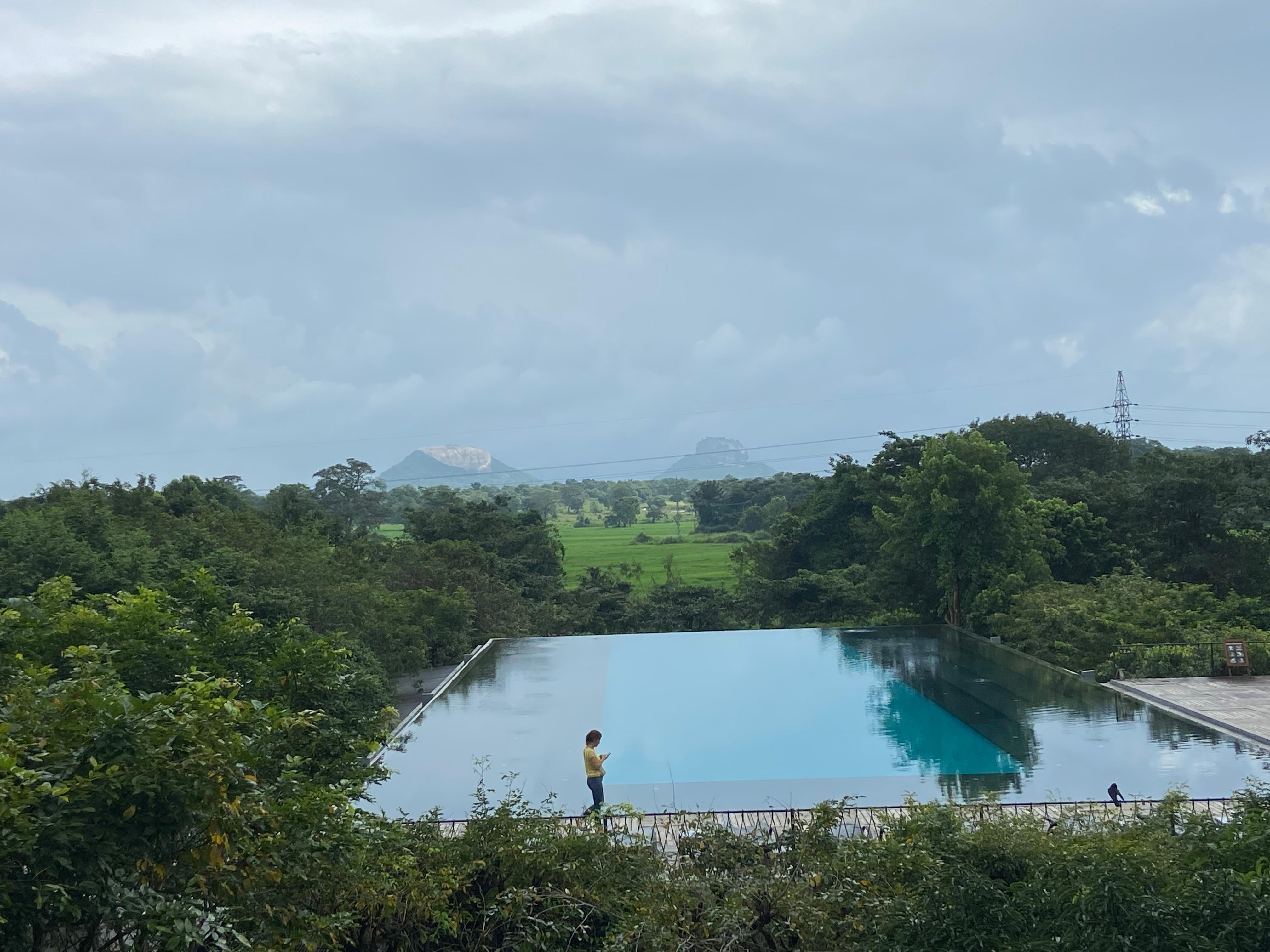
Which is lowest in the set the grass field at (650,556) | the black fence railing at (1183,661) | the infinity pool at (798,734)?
the infinity pool at (798,734)

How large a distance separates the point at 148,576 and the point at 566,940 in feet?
28.0

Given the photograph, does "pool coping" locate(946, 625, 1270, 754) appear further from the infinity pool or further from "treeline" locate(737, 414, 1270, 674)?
"treeline" locate(737, 414, 1270, 674)

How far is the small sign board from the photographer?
41.8ft

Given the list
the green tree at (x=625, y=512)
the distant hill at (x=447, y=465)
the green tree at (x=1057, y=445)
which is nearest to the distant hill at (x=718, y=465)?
the distant hill at (x=447, y=465)

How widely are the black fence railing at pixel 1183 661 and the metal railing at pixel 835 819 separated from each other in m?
5.44

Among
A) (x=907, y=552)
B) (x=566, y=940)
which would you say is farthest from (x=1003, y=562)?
(x=566, y=940)

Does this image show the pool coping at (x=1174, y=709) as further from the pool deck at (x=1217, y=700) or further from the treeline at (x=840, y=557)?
the treeline at (x=840, y=557)

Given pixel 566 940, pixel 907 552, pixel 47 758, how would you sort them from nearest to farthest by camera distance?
pixel 47 758
pixel 566 940
pixel 907 552

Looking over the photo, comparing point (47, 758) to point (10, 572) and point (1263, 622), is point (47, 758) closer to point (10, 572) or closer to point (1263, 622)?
point (10, 572)

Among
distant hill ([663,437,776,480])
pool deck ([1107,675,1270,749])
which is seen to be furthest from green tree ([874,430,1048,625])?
distant hill ([663,437,776,480])

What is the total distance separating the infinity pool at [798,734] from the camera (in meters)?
9.18

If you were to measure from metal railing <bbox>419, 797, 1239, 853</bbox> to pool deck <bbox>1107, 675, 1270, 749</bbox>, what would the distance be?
2.54 metres

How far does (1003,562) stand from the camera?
17891mm

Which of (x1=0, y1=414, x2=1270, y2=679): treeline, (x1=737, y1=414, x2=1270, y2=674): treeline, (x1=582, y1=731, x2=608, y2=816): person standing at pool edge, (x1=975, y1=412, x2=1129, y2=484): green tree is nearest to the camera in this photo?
(x1=582, y1=731, x2=608, y2=816): person standing at pool edge
